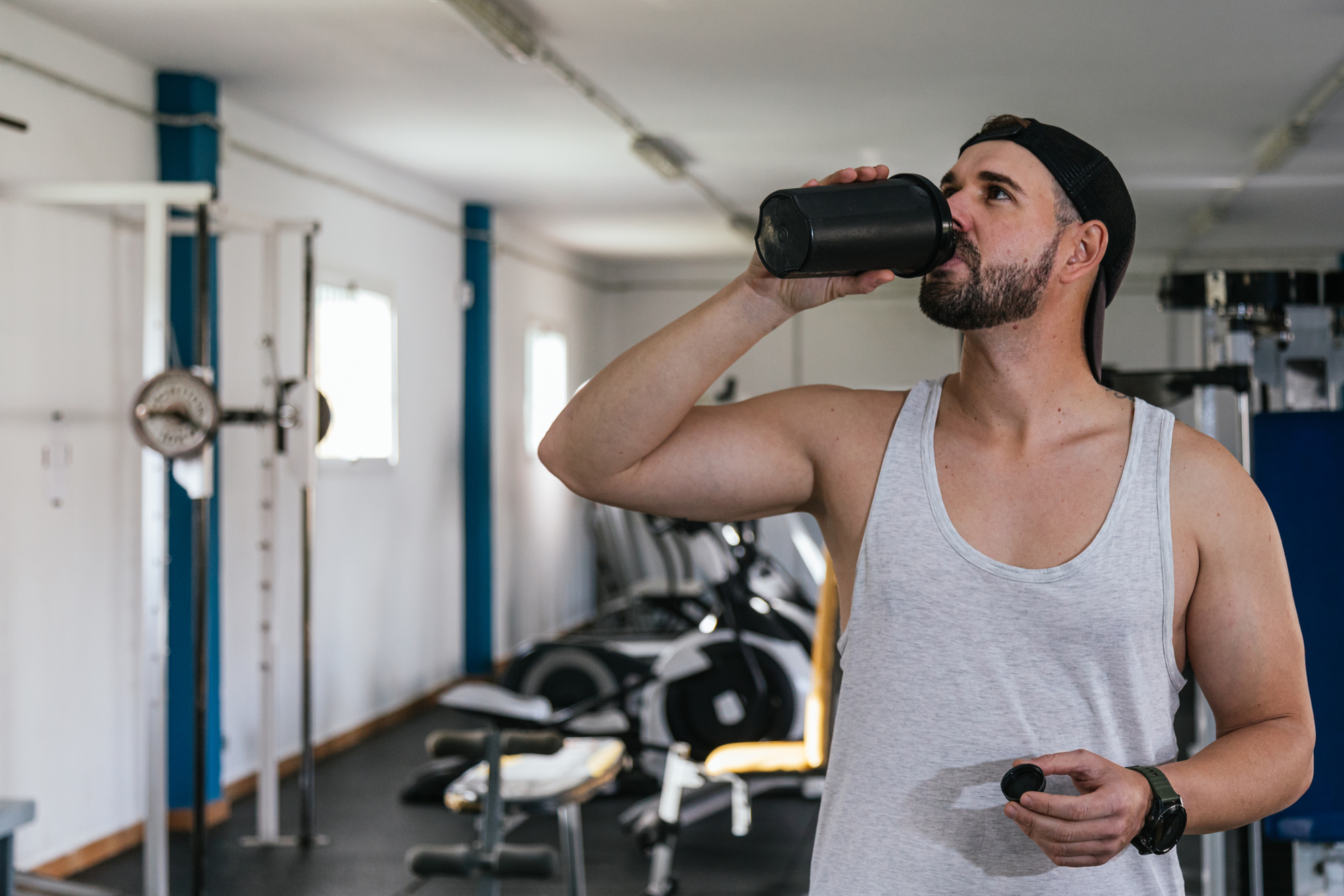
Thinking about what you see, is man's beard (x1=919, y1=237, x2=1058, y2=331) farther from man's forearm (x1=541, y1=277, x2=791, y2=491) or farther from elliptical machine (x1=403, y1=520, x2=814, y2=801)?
elliptical machine (x1=403, y1=520, x2=814, y2=801)

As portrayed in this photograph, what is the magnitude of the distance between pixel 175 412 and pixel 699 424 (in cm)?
281

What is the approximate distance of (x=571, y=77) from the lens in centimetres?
468

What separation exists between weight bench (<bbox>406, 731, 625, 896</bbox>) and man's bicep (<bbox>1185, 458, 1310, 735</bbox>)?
6.19 ft

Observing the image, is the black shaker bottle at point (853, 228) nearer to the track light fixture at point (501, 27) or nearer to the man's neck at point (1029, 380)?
the man's neck at point (1029, 380)

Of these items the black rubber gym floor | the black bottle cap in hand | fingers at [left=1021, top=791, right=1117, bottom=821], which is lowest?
the black rubber gym floor

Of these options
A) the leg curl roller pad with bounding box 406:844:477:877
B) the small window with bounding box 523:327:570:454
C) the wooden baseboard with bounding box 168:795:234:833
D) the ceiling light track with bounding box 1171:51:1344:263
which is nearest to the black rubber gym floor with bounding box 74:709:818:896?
the wooden baseboard with bounding box 168:795:234:833

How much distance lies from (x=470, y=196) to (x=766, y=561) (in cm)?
277

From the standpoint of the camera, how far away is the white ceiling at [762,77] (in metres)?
3.95

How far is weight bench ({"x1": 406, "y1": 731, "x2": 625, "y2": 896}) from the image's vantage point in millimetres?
2723

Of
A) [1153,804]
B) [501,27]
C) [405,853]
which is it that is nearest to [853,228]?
[1153,804]

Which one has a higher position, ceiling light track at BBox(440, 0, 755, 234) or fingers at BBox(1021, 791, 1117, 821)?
ceiling light track at BBox(440, 0, 755, 234)

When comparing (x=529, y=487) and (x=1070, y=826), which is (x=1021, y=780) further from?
(x=529, y=487)

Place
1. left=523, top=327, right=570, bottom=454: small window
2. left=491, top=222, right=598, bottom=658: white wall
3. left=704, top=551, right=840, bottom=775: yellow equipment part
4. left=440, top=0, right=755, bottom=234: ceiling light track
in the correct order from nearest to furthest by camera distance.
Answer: left=704, top=551, right=840, bottom=775: yellow equipment part < left=440, top=0, right=755, bottom=234: ceiling light track < left=491, top=222, right=598, bottom=658: white wall < left=523, top=327, right=570, bottom=454: small window

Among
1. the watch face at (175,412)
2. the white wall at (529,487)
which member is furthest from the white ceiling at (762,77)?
the white wall at (529,487)
